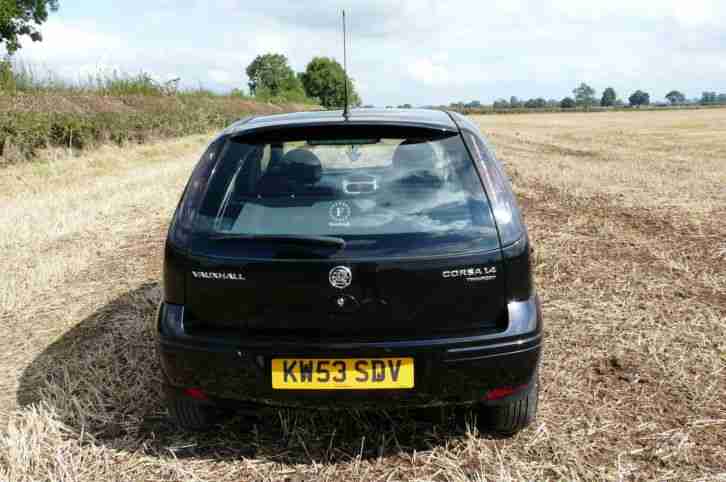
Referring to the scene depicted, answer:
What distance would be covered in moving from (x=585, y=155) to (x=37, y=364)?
18722 mm

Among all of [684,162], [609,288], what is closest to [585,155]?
[684,162]

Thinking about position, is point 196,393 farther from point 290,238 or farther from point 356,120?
point 356,120

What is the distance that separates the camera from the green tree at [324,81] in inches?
4629

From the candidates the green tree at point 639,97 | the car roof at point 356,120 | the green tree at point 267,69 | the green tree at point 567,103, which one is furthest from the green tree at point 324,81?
the car roof at point 356,120

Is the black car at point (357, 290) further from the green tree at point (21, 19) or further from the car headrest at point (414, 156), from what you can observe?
the green tree at point (21, 19)

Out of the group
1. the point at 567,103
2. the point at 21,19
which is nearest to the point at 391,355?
the point at 21,19

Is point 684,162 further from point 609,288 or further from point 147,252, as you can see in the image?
point 147,252

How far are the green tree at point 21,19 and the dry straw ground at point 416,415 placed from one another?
33480 millimetres

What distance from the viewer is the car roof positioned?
10.2 ft

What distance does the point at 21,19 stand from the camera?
37.7m

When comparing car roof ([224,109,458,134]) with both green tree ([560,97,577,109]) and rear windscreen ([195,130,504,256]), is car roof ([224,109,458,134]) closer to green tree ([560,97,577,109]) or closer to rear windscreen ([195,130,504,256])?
rear windscreen ([195,130,504,256])

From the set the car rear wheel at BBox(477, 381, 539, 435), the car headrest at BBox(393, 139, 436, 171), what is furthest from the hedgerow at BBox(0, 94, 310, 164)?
the car rear wheel at BBox(477, 381, 539, 435)

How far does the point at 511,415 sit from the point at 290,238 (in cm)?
139

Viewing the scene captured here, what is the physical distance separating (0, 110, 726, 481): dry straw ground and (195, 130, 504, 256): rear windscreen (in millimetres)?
1124
